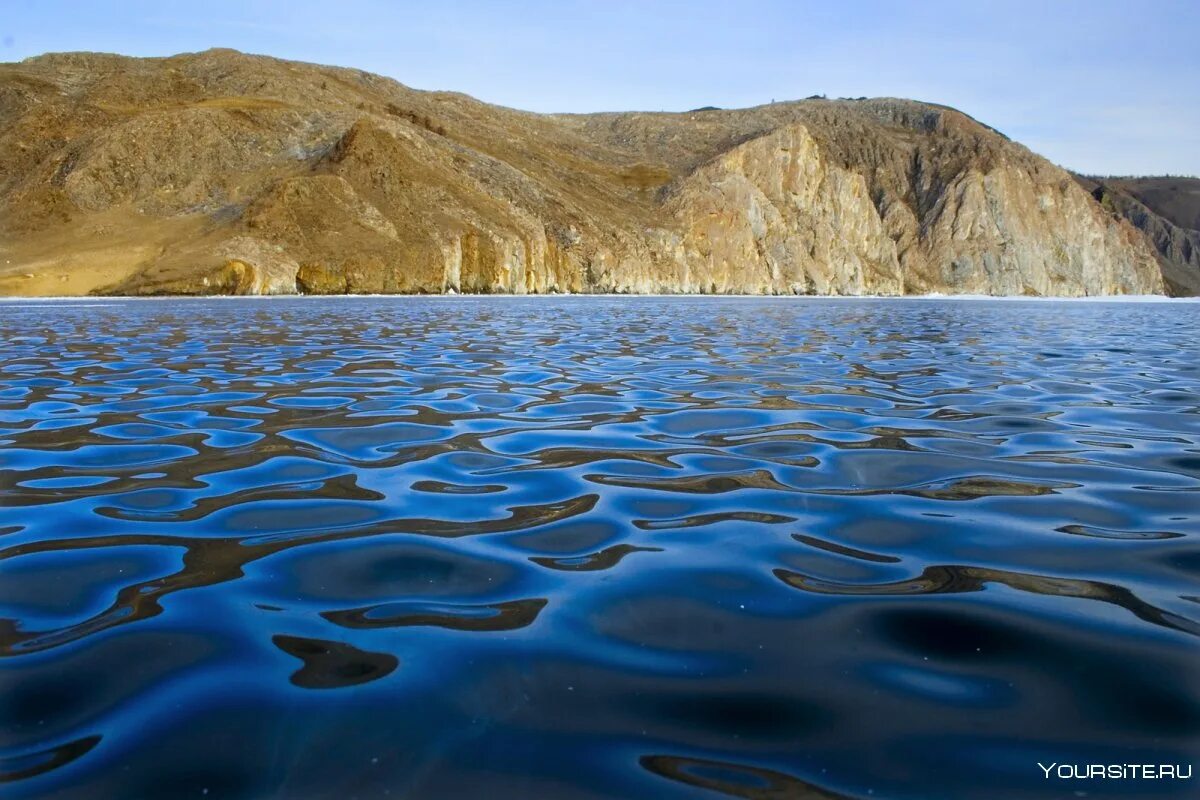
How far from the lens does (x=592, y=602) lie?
3736 millimetres

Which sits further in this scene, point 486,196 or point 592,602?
point 486,196

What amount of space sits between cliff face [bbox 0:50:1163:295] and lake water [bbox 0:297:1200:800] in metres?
57.2

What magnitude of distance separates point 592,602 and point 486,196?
256 ft

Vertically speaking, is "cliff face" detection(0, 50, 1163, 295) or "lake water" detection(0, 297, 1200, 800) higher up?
"cliff face" detection(0, 50, 1163, 295)

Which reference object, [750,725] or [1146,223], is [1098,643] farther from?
[1146,223]

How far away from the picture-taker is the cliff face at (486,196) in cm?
6650

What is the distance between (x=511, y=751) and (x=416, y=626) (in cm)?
102

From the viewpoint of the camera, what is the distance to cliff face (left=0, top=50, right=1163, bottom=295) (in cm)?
6650

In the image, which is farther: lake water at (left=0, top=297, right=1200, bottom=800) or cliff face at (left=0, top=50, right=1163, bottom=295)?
cliff face at (left=0, top=50, right=1163, bottom=295)

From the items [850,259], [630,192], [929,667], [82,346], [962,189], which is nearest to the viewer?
[929,667]

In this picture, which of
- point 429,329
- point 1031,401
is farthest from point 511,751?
point 429,329

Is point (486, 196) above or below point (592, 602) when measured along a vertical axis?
above

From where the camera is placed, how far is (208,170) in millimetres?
75875

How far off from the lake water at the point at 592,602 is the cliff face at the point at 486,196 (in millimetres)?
57208
